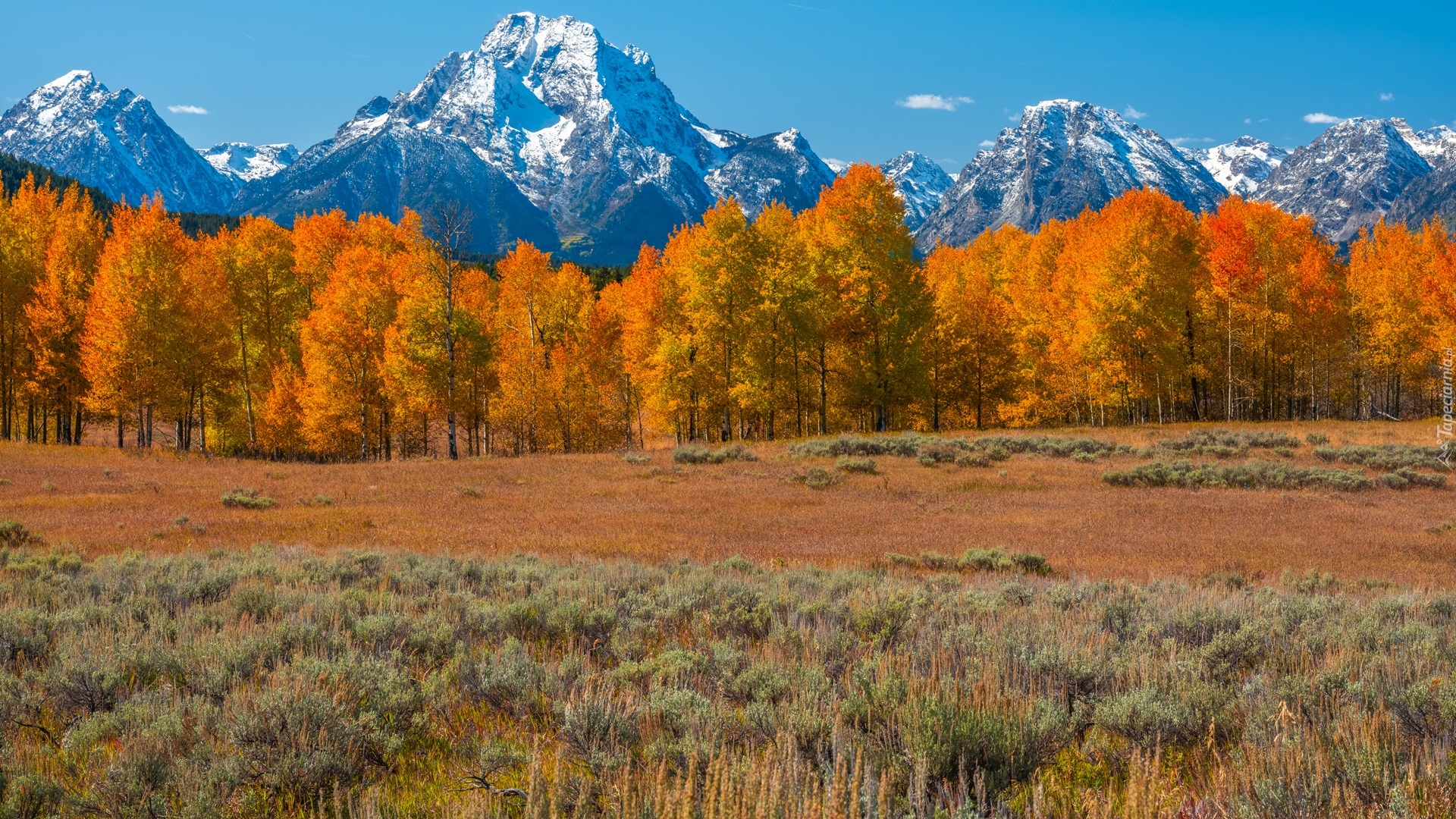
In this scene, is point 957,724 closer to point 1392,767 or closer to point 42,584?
point 1392,767

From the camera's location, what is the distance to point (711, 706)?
14.3ft

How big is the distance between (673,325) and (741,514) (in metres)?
18.4

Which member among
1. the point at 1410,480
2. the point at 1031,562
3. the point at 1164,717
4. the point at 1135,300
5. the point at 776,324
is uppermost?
the point at 1135,300

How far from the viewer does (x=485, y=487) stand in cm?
2162

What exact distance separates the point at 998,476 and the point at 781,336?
467 inches

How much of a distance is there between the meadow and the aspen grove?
1741 centimetres

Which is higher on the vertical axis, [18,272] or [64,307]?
[18,272]

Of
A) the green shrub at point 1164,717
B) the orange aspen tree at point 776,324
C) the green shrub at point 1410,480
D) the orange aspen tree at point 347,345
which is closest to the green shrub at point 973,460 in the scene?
the orange aspen tree at point 776,324

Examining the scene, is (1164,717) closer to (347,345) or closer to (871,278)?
(871,278)

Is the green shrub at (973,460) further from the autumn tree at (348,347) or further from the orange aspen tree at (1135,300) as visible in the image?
the autumn tree at (348,347)

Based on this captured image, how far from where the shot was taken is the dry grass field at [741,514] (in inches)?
541

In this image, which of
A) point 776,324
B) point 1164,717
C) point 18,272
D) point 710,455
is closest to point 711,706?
point 1164,717

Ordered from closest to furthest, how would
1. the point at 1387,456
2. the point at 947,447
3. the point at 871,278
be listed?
the point at 1387,456, the point at 947,447, the point at 871,278

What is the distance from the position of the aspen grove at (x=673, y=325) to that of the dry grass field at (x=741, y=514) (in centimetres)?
672
